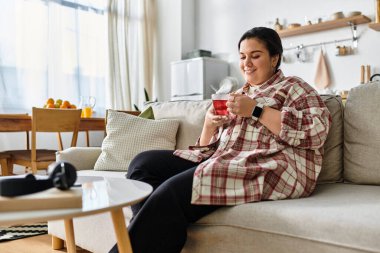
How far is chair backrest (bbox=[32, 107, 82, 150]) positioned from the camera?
2732mm

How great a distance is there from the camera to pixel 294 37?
4309mm

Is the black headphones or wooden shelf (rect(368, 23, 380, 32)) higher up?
wooden shelf (rect(368, 23, 380, 32))

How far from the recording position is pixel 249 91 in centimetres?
168

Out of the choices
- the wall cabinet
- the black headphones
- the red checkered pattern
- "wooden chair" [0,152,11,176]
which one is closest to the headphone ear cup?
the black headphones

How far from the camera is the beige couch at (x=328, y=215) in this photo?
1053 mm

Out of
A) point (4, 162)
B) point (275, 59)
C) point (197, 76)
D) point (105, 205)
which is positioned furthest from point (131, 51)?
point (105, 205)

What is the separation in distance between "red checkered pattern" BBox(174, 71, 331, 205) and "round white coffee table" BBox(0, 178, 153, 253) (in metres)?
0.28

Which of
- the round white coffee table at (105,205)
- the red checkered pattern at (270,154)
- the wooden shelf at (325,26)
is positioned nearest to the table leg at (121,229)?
the round white coffee table at (105,205)

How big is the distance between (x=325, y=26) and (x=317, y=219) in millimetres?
3305

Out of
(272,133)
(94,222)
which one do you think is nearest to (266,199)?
A: (272,133)

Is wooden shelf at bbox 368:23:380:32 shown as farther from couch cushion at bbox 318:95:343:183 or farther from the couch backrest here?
couch cushion at bbox 318:95:343:183

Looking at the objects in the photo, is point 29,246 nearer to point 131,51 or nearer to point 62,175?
point 62,175

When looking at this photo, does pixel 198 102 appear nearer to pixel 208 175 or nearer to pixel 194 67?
pixel 208 175

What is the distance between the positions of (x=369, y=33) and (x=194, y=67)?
6.29 feet
